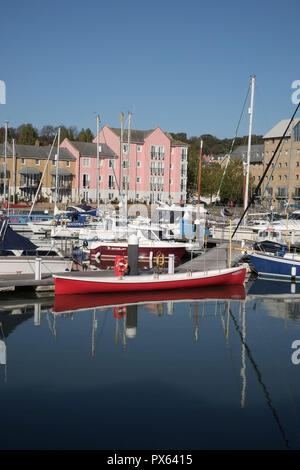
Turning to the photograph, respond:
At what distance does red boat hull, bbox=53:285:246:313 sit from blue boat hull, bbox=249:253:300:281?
428 cm

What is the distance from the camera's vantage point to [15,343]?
18141 millimetres

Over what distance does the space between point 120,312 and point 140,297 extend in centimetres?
230

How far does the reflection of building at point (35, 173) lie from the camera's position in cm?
7506

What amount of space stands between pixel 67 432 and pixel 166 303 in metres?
12.6

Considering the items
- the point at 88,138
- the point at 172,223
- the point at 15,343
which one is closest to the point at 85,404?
the point at 15,343

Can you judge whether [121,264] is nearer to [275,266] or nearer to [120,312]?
[120,312]

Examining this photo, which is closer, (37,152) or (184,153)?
(37,152)

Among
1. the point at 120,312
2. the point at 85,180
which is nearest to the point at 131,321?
the point at 120,312

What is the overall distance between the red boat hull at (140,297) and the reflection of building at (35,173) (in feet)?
169

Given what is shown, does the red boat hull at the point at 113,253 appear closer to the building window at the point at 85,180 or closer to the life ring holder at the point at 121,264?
the life ring holder at the point at 121,264

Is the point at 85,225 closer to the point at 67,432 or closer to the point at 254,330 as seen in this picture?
the point at 254,330

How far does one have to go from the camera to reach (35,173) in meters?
75.6

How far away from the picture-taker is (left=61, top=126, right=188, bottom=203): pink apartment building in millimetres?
79500
